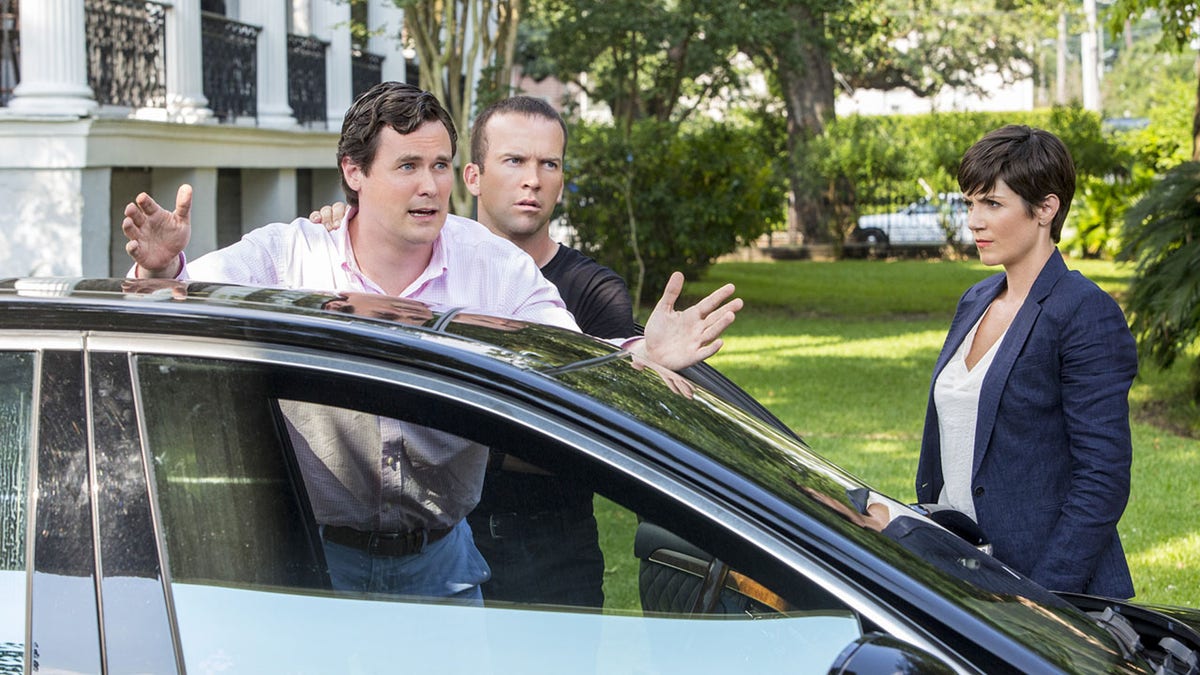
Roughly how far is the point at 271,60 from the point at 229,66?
86cm

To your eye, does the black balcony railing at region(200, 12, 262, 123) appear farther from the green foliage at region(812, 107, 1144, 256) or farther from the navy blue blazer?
the green foliage at region(812, 107, 1144, 256)

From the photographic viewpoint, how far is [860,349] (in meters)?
15.3

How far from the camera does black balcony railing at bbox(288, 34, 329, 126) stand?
17.2 meters

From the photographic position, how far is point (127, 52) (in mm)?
13102

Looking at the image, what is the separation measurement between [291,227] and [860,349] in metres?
12.6

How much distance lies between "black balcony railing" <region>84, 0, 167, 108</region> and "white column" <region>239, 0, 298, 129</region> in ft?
7.67

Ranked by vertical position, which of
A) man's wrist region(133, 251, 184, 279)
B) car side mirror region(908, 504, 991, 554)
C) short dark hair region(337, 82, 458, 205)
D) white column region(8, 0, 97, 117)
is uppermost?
white column region(8, 0, 97, 117)

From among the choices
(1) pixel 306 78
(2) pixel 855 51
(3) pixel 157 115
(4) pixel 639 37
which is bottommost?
(3) pixel 157 115

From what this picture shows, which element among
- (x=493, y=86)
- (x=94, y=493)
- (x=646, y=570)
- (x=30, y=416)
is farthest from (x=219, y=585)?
(x=493, y=86)

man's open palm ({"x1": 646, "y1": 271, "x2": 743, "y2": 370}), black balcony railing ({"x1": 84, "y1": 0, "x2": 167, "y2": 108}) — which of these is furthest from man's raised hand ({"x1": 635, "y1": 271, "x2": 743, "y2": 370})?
black balcony railing ({"x1": 84, "y1": 0, "x2": 167, "y2": 108})

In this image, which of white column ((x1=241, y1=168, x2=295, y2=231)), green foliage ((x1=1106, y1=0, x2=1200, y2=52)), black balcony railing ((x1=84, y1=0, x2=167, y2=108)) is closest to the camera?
green foliage ((x1=1106, y1=0, x2=1200, y2=52))

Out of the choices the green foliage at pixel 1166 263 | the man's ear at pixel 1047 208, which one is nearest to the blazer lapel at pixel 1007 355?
the man's ear at pixel 1047 208

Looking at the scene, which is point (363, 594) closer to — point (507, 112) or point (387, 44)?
point (507, 112)

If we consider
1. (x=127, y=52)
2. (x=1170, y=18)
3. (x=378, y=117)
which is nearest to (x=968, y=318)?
(x=378, y=117)
